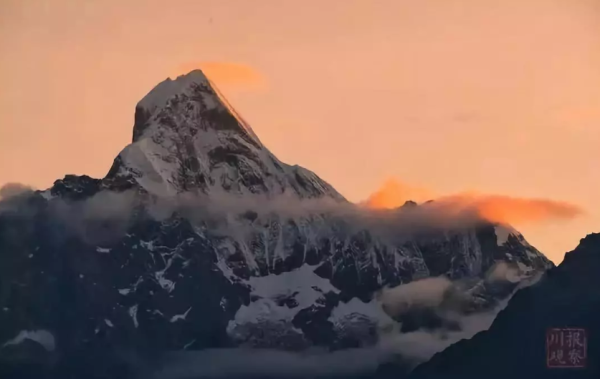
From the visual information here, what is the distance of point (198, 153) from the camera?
249cm

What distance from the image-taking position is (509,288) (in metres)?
2.47

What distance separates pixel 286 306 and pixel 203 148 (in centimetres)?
54

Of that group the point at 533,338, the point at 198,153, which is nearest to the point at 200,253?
the point at 198,153

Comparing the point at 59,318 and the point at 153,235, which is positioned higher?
the point at 153,235

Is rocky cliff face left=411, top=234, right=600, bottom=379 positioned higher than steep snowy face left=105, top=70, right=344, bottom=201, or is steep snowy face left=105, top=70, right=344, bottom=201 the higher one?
steep snowy face left=105, top=70, right=344, bottom=201

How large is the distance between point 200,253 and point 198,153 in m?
0.31

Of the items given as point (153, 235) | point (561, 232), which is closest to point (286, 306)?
point (153, 235)

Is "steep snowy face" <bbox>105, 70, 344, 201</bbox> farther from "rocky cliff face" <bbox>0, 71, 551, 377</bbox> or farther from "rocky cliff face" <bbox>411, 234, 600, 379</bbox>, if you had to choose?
"rocky cliff face" <bbox>411, 234, 600, 379</bbox>

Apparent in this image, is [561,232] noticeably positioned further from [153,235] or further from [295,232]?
[153,235]
